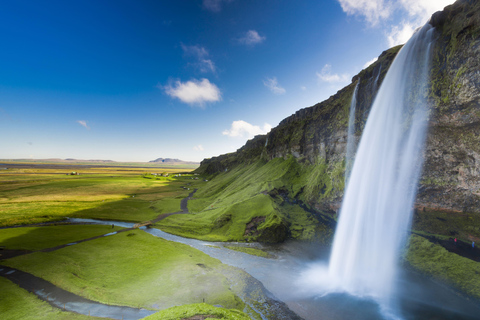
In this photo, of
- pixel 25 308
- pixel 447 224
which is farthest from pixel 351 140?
pixel 25 308

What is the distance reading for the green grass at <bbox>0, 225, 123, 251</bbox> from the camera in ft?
122

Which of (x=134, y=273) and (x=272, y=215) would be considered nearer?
(x=134, y=273)

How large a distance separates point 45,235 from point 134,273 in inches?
1262

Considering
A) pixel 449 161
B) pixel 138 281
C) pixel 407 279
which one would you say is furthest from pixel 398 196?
pixel 138 281

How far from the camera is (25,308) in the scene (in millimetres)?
20219

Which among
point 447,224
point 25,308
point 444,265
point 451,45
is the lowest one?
point 25,308

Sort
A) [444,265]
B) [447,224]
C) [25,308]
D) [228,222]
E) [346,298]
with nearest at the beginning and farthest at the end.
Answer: [25,308], [346,298], [444,265], [447,224], [228,222]

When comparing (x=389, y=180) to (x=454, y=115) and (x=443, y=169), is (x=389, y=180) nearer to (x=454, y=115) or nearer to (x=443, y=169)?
(x=443, y=169)

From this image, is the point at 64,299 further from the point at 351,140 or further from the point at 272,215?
the point at 351,140

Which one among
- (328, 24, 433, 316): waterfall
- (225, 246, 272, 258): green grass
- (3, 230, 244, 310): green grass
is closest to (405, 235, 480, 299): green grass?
(328, 24, 433, 316): waterfall

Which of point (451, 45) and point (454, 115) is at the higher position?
point (451, 45)

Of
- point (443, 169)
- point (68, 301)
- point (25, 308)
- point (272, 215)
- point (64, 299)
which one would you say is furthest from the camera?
point (272, 215)

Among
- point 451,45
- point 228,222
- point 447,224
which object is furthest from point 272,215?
point 451,45

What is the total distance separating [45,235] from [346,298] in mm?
62781
